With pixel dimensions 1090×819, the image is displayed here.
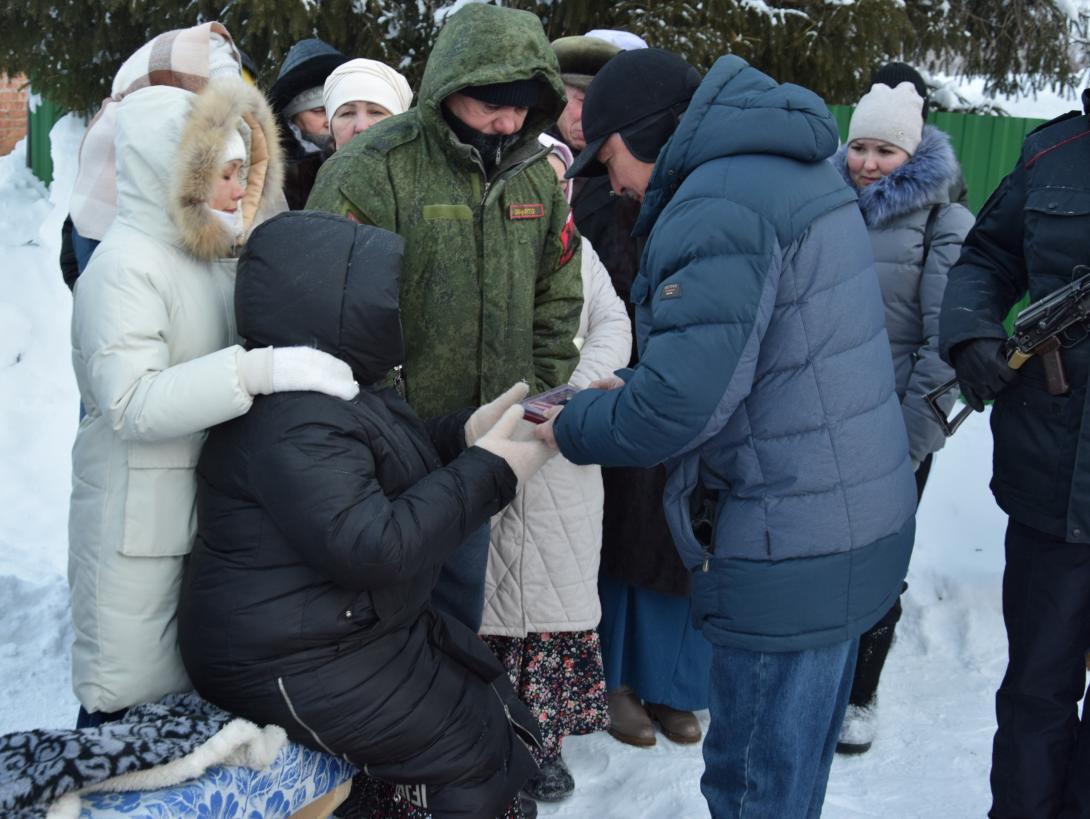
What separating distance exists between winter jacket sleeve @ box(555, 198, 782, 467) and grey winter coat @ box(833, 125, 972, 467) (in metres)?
1.48

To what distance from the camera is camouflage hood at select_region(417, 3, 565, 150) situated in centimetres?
264

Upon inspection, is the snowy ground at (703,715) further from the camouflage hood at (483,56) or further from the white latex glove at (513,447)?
the camouflage hood at (483,56)


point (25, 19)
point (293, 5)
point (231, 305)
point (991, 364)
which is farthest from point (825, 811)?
point (25, 19)

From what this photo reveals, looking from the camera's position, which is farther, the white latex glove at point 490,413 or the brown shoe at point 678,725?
the brown shoe at point 678,725

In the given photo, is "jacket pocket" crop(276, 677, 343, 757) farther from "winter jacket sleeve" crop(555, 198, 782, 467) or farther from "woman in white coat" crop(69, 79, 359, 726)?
"winter jacket sleeve" crop(555, 198, 782, 467)

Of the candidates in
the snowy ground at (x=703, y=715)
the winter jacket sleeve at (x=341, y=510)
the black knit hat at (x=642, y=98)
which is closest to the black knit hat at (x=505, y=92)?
the black knit hat at (x=642, y=98)

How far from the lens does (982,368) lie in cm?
272

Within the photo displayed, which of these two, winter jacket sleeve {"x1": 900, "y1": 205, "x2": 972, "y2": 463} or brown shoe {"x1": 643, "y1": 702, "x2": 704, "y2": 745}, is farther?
brown shoe {"x1": 643, "y1": 702, "x2": 704, "y2": 745}

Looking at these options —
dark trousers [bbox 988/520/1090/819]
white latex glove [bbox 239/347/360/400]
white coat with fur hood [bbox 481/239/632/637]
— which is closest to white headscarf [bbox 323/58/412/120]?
white coat with fur hood [bbox 481/239/632/637]

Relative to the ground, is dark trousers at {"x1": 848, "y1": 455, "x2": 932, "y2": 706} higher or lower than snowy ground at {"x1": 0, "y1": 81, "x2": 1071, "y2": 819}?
higher

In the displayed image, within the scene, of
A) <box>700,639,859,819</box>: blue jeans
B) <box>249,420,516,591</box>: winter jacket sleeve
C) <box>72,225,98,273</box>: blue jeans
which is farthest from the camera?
<box>72,225,98,273</box>: blue jeans

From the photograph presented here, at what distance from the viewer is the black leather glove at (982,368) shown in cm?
268

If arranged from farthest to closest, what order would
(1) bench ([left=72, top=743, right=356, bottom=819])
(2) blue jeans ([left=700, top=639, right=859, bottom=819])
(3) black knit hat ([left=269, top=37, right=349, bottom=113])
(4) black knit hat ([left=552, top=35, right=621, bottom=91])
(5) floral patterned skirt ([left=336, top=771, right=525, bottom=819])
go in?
(3) black knit hat ([left=269, top=37, right=349, bottom=113]), (4) black knit hat ([left=552, top=35, right=621, bottom=91]), (5) floral patterned skirt ([left=336, top=771, right=525, bottom=819]), (2) blue jeans ([left=700, top=639, right=859, bottom=819]), (1) bench ([left=72, top=743, right=356, bottom=819])

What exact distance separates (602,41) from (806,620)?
7.88 ft
